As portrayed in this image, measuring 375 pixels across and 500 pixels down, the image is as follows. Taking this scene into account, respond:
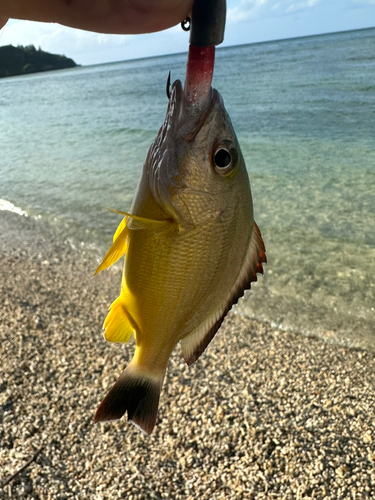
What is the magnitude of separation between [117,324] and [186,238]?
0.49 meters

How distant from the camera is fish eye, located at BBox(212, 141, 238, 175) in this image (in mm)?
1519


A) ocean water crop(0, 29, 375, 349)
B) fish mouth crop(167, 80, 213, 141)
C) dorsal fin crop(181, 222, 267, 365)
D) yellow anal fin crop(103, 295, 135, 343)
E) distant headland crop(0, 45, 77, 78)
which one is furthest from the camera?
distant headland crop(0, 45, 77, 78)

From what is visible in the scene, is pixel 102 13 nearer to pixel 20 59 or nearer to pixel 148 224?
pixel 148 224

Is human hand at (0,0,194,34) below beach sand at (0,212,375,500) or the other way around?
the other way around

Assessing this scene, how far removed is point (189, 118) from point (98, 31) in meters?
0.50

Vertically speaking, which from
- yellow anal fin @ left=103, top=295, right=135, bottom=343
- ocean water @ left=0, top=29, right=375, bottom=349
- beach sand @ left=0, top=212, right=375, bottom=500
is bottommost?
beach sand @ left=0, top=212, right=375, bottom=500

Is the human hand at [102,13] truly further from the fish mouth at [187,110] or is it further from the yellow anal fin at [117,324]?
the yellow anal fin at [117,324]

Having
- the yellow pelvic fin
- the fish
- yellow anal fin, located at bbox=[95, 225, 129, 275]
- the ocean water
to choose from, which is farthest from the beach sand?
the yellow pelvic fin

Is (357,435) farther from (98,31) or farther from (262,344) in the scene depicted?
(98,31)

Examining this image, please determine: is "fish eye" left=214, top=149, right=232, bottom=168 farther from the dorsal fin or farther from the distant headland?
the distant headland

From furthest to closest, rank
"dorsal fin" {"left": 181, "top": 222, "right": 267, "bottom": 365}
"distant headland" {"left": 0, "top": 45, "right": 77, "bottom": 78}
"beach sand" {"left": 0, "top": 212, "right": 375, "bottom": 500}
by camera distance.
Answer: "distant headland" {"left": 0, "top": 45, "right": 77, "bottom": 78}
"beach sand" {"left": 0, "top": 212, "right": 375, "bottom": 500}
"dorsal fin" {"left": 181, "top": 222, "right": 267, "bottom": 365}

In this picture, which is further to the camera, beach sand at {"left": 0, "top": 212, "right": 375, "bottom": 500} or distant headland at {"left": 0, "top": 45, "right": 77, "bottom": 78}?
distant headland at {"left": 0, "top": 45, "right": 77, "bottom": 78}

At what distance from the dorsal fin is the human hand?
2.52 ft

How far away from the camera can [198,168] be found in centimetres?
155
